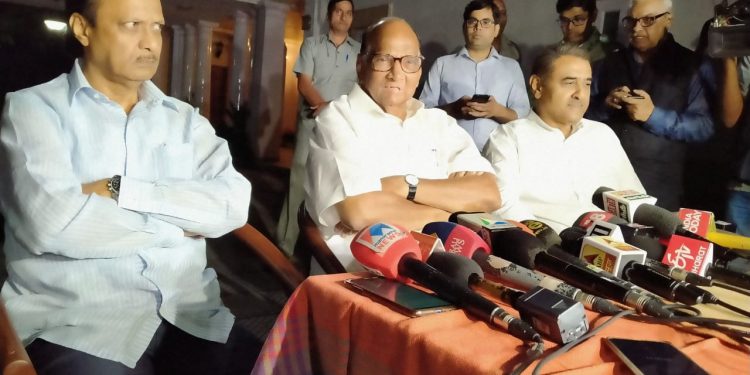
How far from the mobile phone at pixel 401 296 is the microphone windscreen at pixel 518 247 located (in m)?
0.32

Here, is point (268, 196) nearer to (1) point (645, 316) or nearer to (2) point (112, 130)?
(2) point (112, 130)

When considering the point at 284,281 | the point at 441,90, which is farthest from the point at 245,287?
the point at 441,90

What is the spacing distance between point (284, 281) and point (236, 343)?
0.23 m

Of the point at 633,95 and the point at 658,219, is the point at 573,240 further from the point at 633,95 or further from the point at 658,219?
the point at 633,95

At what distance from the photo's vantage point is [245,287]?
6.22ft

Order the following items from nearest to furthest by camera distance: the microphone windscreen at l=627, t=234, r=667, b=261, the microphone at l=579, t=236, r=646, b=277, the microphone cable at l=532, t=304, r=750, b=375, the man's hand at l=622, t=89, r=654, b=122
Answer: the microphone cable at l=532, t=304, r=750, b=375, the microphone at l=579, t=236, r=646, b=277, the microphone windscreen at l=627, t=234, r=667, b=261, the man's hand at l=622, t=89, r=654, b=122

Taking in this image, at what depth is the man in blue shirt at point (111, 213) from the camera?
132 centimetres

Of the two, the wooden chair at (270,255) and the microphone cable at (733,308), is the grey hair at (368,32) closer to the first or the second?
the wooden chair at (270,255)

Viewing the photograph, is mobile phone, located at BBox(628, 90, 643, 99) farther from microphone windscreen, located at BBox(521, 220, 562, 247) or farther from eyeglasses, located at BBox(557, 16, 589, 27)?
microphone windscreen, located at BBox(521, 220, 562, 247)

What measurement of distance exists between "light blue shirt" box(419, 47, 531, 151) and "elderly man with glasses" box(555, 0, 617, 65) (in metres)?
0.25

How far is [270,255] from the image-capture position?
5.98 ft

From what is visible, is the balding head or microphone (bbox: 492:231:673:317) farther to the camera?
the balding head

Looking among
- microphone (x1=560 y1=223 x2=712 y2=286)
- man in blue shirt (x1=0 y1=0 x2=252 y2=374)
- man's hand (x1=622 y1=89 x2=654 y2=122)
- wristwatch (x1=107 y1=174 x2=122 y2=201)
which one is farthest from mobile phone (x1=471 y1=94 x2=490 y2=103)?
wristwatch (x1=107 y1=174 x2=122 y2=201)

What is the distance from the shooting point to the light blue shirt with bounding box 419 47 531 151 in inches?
97.7
